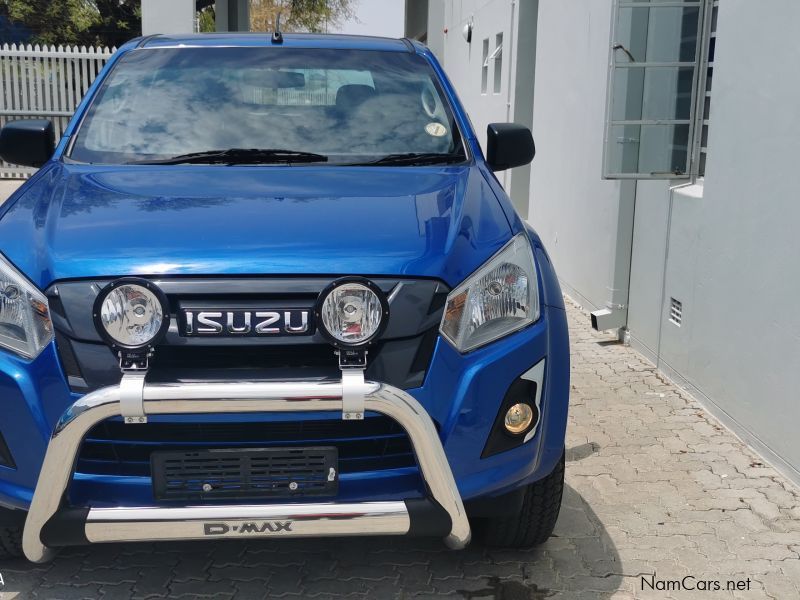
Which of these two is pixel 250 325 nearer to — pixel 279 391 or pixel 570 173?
pixel 279 391

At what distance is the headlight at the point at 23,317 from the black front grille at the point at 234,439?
297 millimetres

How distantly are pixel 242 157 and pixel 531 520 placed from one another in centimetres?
173

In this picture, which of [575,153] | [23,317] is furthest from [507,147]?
[575,153]

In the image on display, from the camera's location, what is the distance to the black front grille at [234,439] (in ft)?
8.61

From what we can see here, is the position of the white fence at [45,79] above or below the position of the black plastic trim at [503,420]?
above

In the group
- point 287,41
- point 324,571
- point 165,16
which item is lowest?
point 324,571

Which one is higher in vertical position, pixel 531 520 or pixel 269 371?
pixel 269 371

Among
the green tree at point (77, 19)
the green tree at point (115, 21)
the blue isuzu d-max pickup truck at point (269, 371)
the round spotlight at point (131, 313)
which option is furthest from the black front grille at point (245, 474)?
the green tree at point (115, 21)

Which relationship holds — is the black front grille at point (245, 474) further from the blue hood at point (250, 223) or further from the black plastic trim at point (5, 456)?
the blue hood at point (250, 223)

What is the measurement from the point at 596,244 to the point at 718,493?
3.41 metres

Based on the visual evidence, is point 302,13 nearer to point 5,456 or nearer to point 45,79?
point 45,79

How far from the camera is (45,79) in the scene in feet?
53.2

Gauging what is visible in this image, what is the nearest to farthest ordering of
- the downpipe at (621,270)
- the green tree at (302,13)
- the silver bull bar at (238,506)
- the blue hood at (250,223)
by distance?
the silver bull bar at (238,506), the blue hood at (250,223), the downpipe at (621,270), the green tree at (302,13)

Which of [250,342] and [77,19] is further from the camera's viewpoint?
[77,19]
